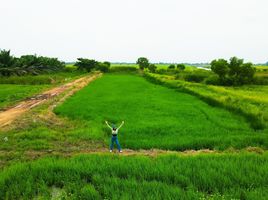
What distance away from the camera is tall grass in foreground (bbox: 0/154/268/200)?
5934mm

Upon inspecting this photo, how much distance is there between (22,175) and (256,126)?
8.99 m

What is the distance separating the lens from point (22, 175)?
7062 millimetres

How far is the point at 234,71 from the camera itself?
131 feet

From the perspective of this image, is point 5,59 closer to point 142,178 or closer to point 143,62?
point 142,178

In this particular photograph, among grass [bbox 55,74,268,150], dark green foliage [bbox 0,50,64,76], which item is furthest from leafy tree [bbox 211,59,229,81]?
dark green foliage [bbox 0,50,64,76]

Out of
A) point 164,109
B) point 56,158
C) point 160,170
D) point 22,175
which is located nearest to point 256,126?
point 164,109

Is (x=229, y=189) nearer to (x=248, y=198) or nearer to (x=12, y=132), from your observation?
(x=248, y=198)

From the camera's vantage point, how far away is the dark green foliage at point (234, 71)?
3909 cm

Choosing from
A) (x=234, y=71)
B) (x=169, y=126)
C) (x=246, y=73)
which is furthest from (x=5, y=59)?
(x=169, y=126)

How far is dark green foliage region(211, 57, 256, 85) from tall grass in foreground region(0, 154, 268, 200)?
32.9 metres

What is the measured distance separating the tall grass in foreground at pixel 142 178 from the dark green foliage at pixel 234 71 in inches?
1294

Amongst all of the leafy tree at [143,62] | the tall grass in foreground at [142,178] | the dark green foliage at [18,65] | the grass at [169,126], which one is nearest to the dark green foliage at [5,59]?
the dark green foliage at [18,65]

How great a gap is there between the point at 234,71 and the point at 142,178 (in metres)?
35.7

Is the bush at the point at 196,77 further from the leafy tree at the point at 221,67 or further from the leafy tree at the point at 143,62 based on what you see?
the leafy tree at the point at 143,62
